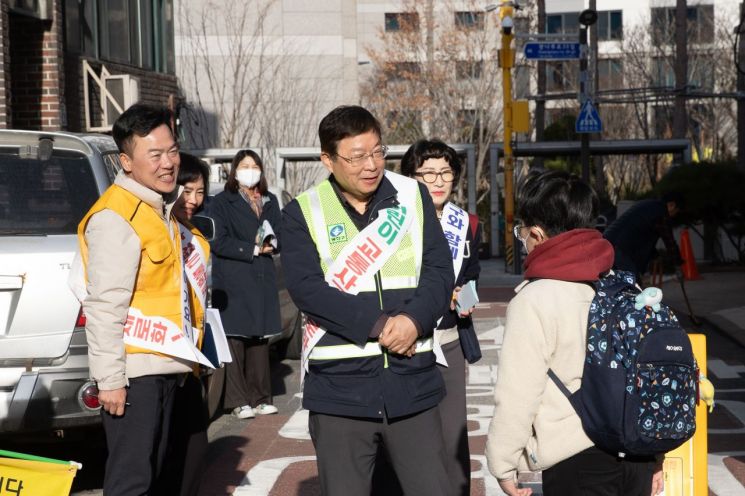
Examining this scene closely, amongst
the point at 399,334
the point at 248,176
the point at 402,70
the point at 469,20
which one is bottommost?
the point at 399,334

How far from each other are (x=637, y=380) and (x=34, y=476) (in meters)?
1.99

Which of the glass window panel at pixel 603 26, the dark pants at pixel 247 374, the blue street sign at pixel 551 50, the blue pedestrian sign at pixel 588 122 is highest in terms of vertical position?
the glass window panel at pixel 603 26

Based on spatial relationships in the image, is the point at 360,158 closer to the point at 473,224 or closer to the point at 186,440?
the point at 186,440

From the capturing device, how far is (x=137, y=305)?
4.37m

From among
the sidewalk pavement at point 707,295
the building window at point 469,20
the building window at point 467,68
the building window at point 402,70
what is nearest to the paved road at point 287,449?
the sidewalk pavement at point 707,295

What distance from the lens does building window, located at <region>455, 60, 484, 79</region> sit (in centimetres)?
3397

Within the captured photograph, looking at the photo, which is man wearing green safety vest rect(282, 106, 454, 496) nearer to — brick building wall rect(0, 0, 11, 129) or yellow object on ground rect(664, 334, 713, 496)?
yellow object on ground rect(664, 334, 713, 496)

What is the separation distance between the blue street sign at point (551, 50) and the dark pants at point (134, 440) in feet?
61.6

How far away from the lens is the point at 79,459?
7109mm

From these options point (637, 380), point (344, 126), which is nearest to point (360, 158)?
point (344, 126)

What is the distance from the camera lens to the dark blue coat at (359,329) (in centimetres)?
389

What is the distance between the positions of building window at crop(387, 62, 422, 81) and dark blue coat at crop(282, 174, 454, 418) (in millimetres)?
30937

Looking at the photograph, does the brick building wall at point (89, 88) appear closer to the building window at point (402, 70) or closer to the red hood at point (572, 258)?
the red hood at point (572, 258)

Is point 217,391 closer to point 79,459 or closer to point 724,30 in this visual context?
point 79,459
